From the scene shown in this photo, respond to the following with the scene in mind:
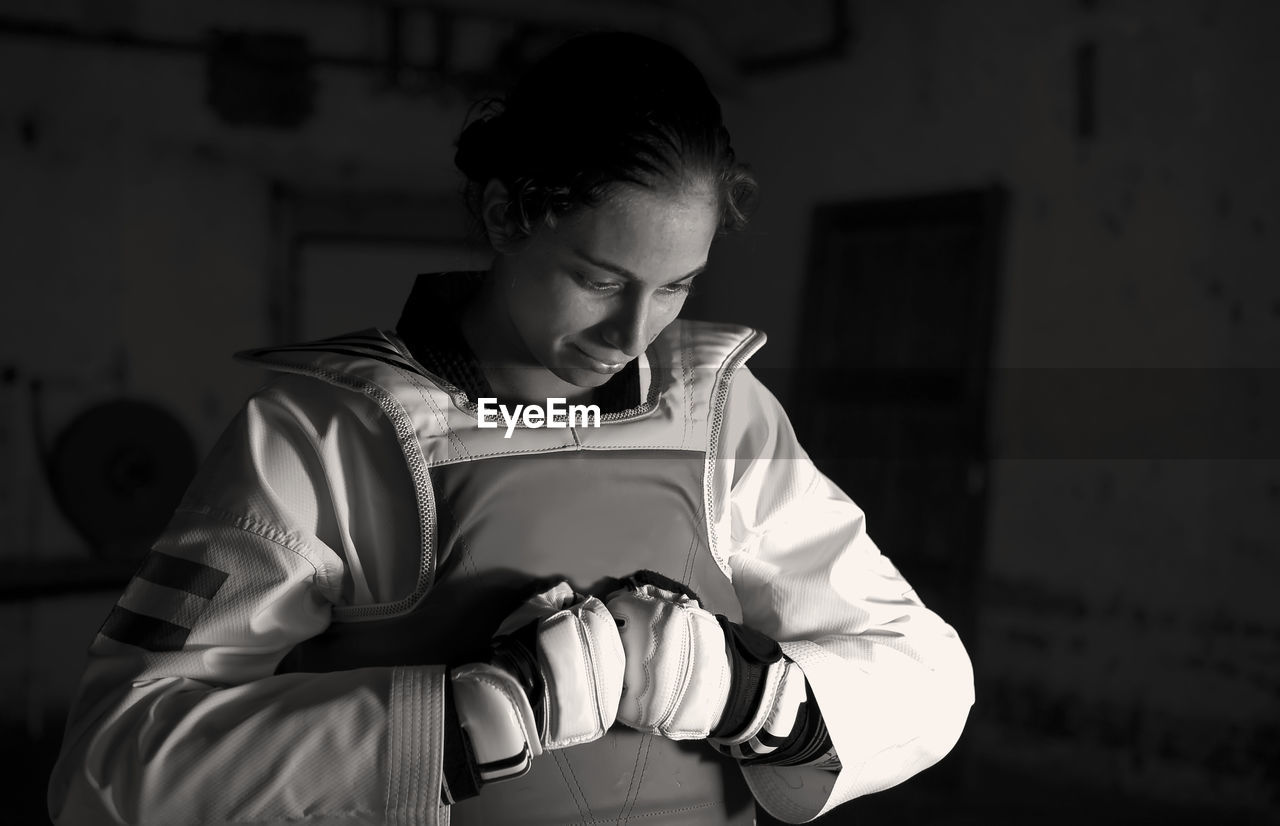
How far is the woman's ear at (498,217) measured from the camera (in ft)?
3.10

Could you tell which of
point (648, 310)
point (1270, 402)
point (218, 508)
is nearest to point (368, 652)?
point (218, 508)

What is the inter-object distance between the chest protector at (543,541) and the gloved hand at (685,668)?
6cm

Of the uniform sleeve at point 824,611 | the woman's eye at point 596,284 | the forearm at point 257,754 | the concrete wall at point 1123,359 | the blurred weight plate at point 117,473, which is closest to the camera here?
the forearm at point 257,754

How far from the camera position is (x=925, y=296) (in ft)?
11.9

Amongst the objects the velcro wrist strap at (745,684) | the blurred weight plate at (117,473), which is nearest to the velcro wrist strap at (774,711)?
the velcro wrist strap at (745,684)

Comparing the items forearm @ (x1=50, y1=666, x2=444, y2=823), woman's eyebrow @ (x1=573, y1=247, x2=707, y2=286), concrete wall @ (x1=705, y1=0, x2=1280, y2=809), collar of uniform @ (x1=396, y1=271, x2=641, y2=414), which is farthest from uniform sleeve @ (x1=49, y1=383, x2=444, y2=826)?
concrete wall @ (x1=705, y1=0, x2=1280, y2=809)

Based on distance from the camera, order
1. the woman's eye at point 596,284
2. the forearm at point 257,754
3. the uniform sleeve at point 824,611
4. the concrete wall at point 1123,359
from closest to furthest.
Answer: the forearm at point 257,754, the woman's eye at point 596,284, the uniform sleeve at point 824,611, the concrete wall at point 1123,359

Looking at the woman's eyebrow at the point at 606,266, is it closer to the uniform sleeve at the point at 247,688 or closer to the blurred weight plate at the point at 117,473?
the uniform sleeve at the point at 247,688

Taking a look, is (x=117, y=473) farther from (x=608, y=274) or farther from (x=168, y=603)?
(x=608, y=274)

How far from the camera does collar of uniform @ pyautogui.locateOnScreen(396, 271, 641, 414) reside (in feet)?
3.27

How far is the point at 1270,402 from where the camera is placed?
2.87 metres

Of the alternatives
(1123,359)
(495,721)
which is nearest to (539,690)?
(495,721)

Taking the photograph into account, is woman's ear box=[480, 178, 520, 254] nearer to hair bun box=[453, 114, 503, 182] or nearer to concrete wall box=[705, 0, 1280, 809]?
hair bun box=[453, 114, 503, 182]

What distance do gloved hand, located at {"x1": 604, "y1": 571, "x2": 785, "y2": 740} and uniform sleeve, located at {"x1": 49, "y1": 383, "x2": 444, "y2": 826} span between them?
151 millimetres
